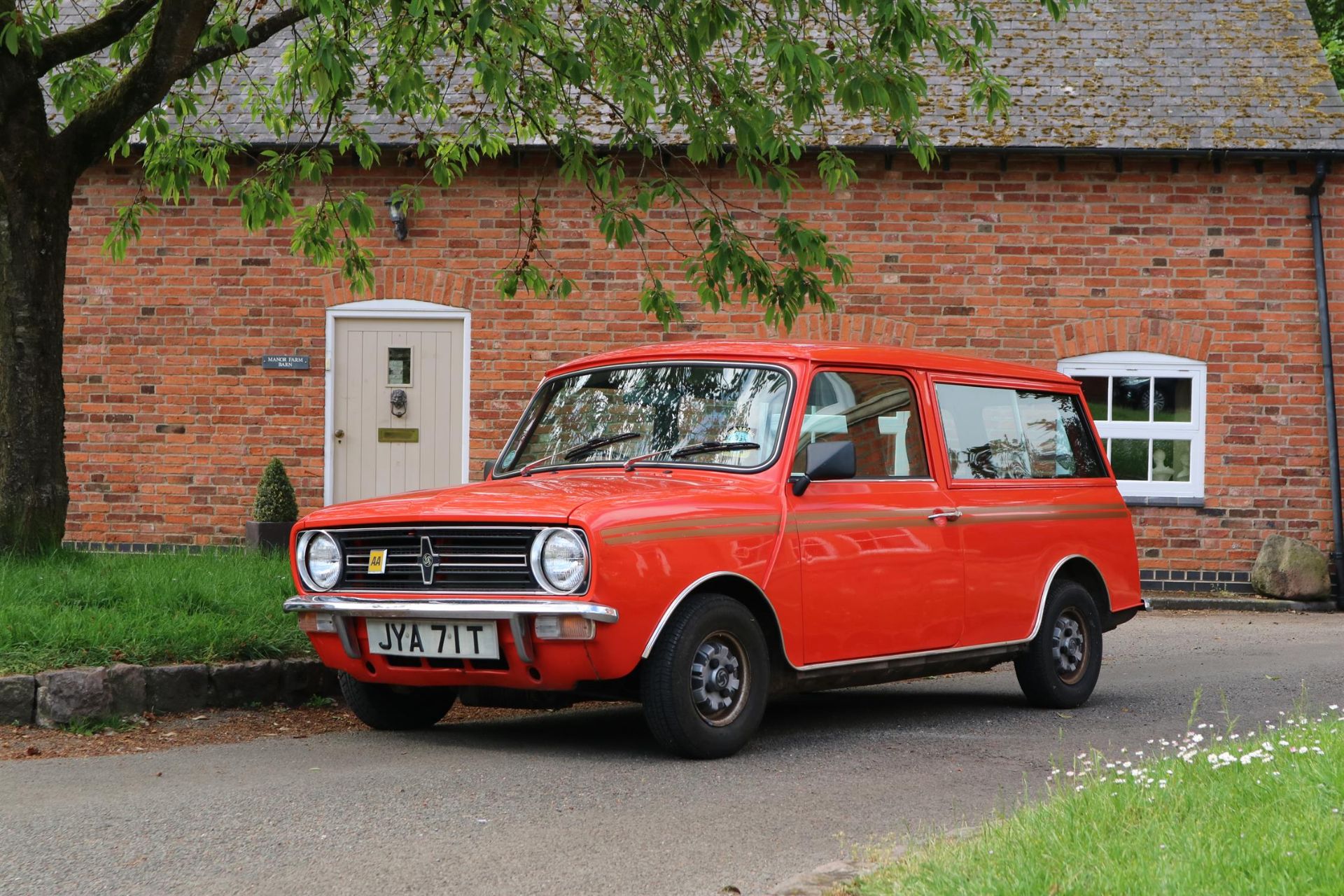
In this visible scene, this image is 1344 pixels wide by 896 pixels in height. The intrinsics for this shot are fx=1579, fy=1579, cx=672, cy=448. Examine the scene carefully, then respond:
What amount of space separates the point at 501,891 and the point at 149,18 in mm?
8818

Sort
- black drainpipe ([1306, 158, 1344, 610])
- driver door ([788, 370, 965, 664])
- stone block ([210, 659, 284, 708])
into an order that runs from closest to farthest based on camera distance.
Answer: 1. driver door ([788, 370, 965, 664])
2. stone block ([210, 659, 284, 708])
3. black drainpipe ([1306, 158, 1344, 610])

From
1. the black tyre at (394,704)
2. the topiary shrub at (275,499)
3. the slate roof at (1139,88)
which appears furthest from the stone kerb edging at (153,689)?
the slate roof at (1139,88)

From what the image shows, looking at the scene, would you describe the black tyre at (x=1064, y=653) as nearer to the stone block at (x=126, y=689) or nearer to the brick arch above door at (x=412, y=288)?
the stone block at (x=126, y=689)

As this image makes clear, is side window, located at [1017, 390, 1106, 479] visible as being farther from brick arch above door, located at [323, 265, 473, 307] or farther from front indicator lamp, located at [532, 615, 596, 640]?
brick arch above door, located at [323, 265, 473, 307]

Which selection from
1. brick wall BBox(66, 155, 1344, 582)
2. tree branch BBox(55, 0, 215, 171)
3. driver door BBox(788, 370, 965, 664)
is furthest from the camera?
brick wall BBox(66, 155, 1344, 582)

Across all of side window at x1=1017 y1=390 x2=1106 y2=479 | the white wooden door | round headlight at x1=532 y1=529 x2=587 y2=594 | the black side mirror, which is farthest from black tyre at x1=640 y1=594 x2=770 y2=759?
the white wooden door

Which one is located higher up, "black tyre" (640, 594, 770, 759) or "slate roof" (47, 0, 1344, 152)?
"slate roof" (47, 0, 1344, 152)

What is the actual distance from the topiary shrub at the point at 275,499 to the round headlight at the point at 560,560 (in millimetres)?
8877

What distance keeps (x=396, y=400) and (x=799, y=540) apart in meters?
9.42

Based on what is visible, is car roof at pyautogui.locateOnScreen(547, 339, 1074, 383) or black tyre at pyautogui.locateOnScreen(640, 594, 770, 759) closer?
black tyre at pyautogui.locateOnScreen(640, 594, 770, 759)

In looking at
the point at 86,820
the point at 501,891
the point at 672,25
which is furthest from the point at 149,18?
the point at 501,891

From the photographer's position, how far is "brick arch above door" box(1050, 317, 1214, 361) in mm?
15367

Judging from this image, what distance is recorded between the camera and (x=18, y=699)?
22.7ft

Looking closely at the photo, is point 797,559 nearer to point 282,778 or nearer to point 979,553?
point 979,553
